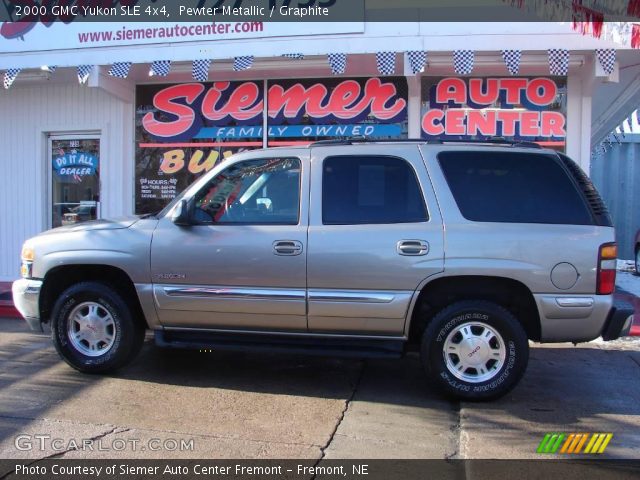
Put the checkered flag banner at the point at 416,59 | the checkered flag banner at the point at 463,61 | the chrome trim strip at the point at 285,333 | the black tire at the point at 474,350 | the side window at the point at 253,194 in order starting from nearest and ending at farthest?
the black tire at the point at 474,350 → the chrome trim strip at the point at 285,333 → the side window at the point at 253,194 → the checkered flag banner at the point at 463,61 → the checkered flag banner at the point at 416,59

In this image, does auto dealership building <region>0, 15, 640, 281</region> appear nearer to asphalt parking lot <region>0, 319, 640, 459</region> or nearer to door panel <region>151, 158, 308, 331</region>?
door panel <region>151, 158, 308, 331</region>

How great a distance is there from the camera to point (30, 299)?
5297 mm

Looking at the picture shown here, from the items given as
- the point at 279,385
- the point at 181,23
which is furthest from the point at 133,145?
the point at 279,385

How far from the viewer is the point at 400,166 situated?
4855 mm

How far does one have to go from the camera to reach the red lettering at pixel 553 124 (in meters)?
8.68

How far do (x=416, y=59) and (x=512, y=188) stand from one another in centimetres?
395

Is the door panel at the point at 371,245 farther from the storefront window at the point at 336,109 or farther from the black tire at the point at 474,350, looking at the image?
the storefront window at the point at 336,109

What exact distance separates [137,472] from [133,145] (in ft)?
24.1

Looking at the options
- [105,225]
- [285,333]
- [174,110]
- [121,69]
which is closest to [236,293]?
[285,333]

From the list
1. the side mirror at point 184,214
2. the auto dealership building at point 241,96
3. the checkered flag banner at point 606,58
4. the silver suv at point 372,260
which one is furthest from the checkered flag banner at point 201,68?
the checkered flag banner at point 606,58

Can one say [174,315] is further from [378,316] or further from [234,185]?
[378,316]

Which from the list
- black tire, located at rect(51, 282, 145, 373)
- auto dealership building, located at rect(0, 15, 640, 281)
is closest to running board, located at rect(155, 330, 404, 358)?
black tire, located at rect(51, 282, 145, 373)

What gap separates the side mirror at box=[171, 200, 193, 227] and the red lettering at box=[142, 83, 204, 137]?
199 inches

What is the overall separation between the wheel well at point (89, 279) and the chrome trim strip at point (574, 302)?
3.52 metres
